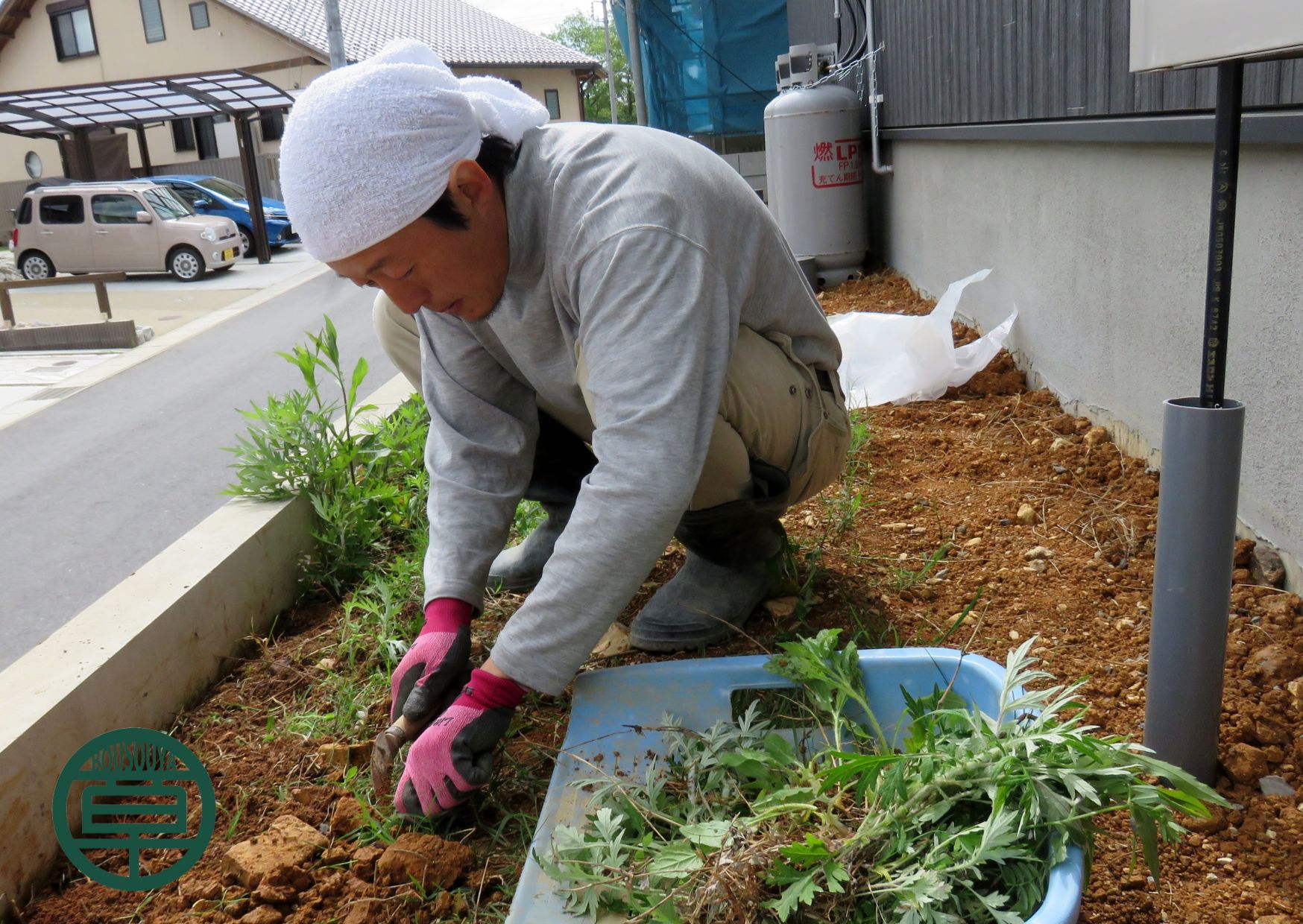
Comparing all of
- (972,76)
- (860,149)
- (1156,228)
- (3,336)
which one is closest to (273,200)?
(3,336)

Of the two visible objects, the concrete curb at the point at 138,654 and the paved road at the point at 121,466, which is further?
the paved road at the point at 121,466

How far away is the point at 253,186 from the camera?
56.1 ft

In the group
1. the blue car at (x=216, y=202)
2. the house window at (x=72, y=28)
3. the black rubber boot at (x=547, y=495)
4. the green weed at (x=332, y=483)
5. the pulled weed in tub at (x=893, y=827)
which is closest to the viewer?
the pulled weed in tub at (x=893, y=827)

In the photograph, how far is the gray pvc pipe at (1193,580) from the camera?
4.37 feet

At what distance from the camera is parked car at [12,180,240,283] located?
15.7 metres

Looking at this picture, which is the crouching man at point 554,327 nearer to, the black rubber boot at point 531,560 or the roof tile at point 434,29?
the black rubber boot at point 531,560

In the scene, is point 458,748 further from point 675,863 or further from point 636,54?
point 636,54

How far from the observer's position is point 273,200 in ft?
72.6

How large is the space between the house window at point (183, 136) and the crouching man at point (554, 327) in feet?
97.5

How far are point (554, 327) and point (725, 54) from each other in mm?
9978

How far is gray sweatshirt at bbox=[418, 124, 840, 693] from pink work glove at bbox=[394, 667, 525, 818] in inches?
2.6

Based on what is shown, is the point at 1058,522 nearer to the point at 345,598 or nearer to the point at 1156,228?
the point at 1156,228

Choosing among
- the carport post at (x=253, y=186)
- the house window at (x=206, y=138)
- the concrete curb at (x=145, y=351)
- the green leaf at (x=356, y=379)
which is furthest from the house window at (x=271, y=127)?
the green leaf at (x=356, y=379)

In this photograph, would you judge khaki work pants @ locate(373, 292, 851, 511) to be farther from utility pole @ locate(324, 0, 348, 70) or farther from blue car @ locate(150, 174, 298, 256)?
blue car @ locate(150, 174, 298, 256)
